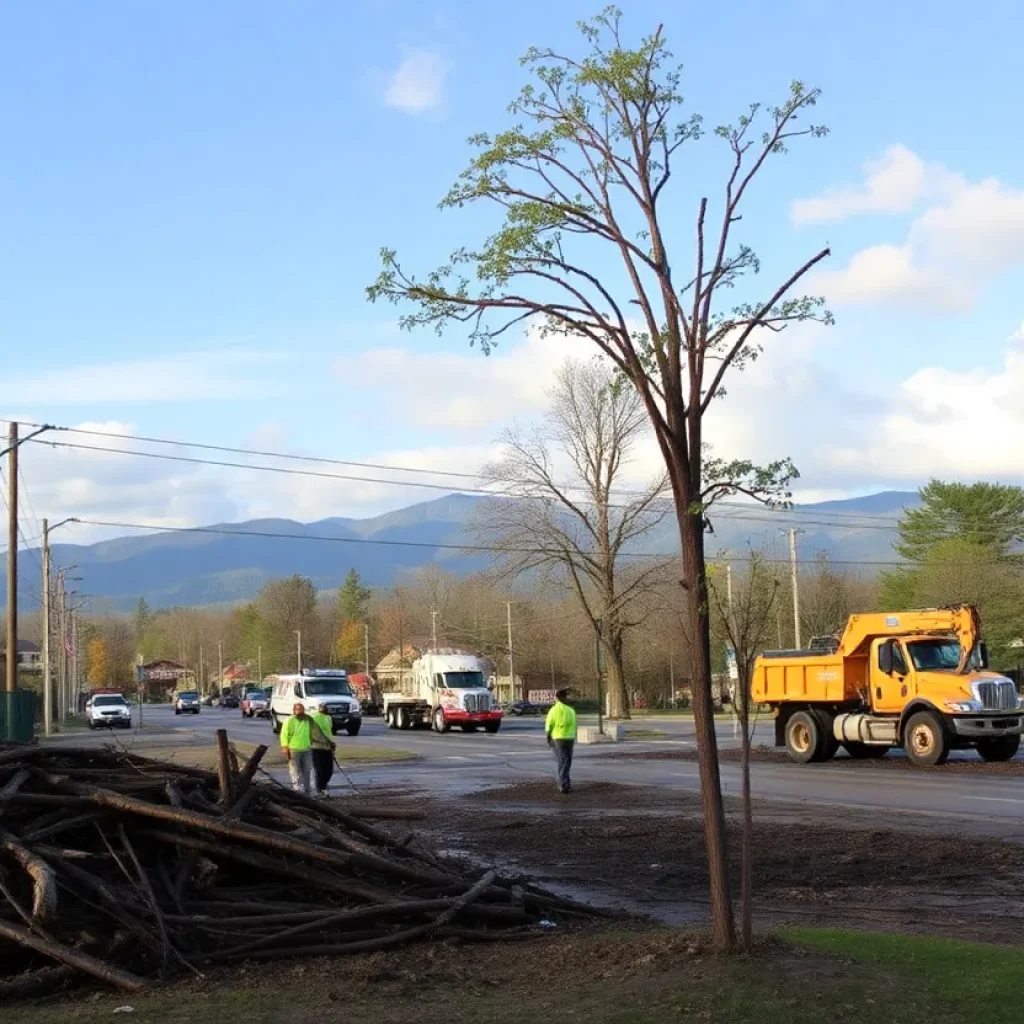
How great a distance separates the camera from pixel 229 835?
1026 cm

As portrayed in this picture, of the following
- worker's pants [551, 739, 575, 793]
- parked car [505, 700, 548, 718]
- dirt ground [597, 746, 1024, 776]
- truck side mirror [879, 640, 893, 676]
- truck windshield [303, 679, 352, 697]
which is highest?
truck side mirror [879, 640, 893, 676]

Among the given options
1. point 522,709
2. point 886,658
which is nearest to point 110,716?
point 522,709

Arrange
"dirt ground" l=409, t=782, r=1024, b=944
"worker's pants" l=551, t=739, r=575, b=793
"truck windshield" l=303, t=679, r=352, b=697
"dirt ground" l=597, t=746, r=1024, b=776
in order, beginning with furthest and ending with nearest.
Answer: "truck windshield" l=303, t=679, r=352, b=697 → "dirt ground" l=597, t=746, r=1024, b=776 → "worker's pants" l=551, t=739, r=575, b=793 → "dirt ground" l=409, t=782, r=1024, b=944

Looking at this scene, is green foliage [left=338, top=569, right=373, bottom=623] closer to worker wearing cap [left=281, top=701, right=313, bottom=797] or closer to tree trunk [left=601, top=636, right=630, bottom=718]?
tree trunk [left=601, top=636, right=630, bottom=718]

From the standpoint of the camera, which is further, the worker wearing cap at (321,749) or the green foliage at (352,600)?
the green foliage at (352,600)

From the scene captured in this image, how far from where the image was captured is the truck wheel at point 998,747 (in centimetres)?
2848

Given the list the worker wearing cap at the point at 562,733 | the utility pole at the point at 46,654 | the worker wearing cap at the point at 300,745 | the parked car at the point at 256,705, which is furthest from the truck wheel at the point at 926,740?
the parked car at the point at 256,705

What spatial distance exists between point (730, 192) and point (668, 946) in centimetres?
474

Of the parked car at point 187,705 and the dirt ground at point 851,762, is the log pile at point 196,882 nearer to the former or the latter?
the dirt ground at point 851,762

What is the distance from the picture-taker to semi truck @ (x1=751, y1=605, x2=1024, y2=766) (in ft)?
91.0

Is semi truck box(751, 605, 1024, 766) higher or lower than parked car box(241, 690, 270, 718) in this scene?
higher

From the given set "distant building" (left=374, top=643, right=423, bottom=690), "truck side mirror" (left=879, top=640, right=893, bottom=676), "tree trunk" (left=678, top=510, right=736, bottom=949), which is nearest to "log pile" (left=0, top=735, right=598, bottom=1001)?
"tree trunk" (left=678, top=510, right=736, bottom=949)

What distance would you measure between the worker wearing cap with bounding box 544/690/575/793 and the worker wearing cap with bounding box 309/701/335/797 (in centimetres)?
353

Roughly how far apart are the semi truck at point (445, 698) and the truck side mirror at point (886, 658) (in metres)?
26.8
